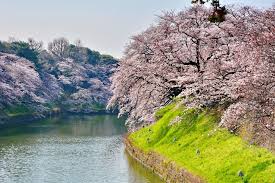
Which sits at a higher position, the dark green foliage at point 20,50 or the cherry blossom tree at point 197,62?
the dark green foliage at point 20,50

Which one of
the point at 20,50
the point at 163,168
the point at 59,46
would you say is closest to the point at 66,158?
→ the point at 163,168

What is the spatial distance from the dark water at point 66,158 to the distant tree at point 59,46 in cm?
8302

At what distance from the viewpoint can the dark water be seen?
33.4 meters

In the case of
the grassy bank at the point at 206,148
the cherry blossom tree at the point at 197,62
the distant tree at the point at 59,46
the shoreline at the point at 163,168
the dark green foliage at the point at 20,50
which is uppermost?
the distant tree at the point at 59,46

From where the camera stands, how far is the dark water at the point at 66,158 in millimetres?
33438

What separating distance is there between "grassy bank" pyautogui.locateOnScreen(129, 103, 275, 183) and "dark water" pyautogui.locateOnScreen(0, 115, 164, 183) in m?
2.57

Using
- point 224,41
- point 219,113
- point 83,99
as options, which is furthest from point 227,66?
point 83,99

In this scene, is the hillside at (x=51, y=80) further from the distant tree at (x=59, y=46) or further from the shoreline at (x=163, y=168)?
the shoreline at (x=163, y=168)

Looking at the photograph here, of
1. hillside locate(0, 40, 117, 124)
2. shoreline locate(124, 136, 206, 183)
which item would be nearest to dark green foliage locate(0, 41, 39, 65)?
hillside locate(0, 40, 117, 124)

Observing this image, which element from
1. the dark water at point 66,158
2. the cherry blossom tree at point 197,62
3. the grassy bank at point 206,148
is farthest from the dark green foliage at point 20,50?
the grassy bank at point 206,148

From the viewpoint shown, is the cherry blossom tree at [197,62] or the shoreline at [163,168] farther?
the shoreline at [163,168]

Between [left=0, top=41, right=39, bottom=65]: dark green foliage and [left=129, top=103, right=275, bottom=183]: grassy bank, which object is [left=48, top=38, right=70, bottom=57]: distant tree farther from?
[left=129, top=103, right=275, bottom=183]: grassy bank

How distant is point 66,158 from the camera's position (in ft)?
139

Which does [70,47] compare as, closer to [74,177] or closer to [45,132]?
[45,132]
